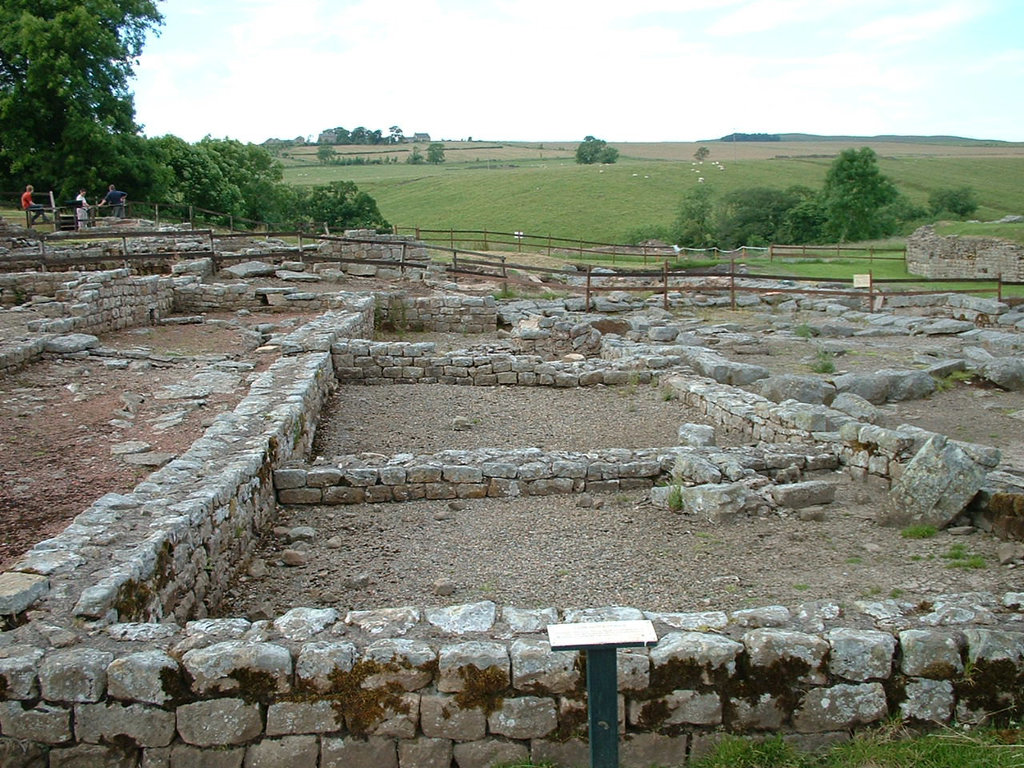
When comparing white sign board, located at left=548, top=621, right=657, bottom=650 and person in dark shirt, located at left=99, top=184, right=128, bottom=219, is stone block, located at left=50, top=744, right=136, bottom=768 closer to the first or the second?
white sign board, located at left=548, top=621, right=657, bottom=650

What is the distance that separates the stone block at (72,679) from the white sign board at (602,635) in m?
2.16

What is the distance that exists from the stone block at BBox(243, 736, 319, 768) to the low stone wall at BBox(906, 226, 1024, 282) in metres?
32.5

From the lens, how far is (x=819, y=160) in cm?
8862

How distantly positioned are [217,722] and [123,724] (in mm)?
422

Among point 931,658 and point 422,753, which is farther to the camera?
point 931,658

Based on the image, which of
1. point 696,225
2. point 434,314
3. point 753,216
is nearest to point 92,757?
point 434,314

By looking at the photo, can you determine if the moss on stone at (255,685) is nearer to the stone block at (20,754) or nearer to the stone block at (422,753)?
the stone block at (422,753)

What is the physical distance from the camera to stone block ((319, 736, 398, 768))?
12.6ft

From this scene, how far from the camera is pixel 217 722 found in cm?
382

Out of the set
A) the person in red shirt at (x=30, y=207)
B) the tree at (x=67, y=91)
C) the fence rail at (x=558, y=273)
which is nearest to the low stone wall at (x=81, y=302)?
the fence rail at (x=558, y=273)

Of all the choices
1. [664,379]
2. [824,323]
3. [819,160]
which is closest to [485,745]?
[664,379]

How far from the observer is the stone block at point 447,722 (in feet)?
12.7

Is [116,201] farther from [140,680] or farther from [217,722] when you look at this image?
[217,722]

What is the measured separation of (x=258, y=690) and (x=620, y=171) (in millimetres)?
75601
